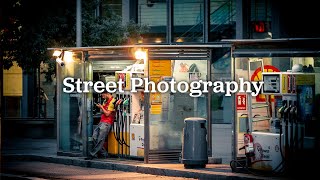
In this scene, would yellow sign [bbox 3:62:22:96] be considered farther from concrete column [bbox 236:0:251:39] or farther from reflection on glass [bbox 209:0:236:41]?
concrete column [bbox 236:0:251:39]

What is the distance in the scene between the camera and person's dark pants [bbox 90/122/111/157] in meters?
22.0

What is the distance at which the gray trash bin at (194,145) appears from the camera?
1939 cm

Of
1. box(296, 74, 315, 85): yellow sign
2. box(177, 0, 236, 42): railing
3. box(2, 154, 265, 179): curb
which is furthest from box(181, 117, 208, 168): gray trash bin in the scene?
box(177, 0, 236, 42): railing

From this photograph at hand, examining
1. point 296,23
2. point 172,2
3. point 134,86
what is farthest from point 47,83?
point 134,86

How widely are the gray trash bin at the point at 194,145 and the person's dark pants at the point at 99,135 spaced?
3.07 metres

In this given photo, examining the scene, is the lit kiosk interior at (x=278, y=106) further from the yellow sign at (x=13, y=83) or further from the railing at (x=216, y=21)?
the yellow sign at (x=13, y=83)

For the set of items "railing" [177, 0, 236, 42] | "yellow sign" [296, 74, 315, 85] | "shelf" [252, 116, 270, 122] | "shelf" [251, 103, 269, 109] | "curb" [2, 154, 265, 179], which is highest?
"railing" [177, 0, 236, 42]

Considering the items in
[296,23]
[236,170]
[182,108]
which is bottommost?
[236,170]

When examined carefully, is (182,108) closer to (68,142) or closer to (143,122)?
(143,122)

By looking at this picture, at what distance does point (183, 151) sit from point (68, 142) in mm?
4630

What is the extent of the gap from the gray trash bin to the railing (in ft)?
46.7

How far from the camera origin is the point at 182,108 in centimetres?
2116

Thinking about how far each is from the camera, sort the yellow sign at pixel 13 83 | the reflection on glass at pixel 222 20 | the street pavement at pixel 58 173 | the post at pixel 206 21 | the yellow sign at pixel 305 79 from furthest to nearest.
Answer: the yellow sign at pixel 13 83 < the post at pixel 206 21 < the reflection on glass at pixel 222 20 < the street pavement at pixel 58 173 < the yellow sign at pixel 305 79

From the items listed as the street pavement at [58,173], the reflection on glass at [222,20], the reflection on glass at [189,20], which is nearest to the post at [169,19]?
the reflection on glass at [189,20]
